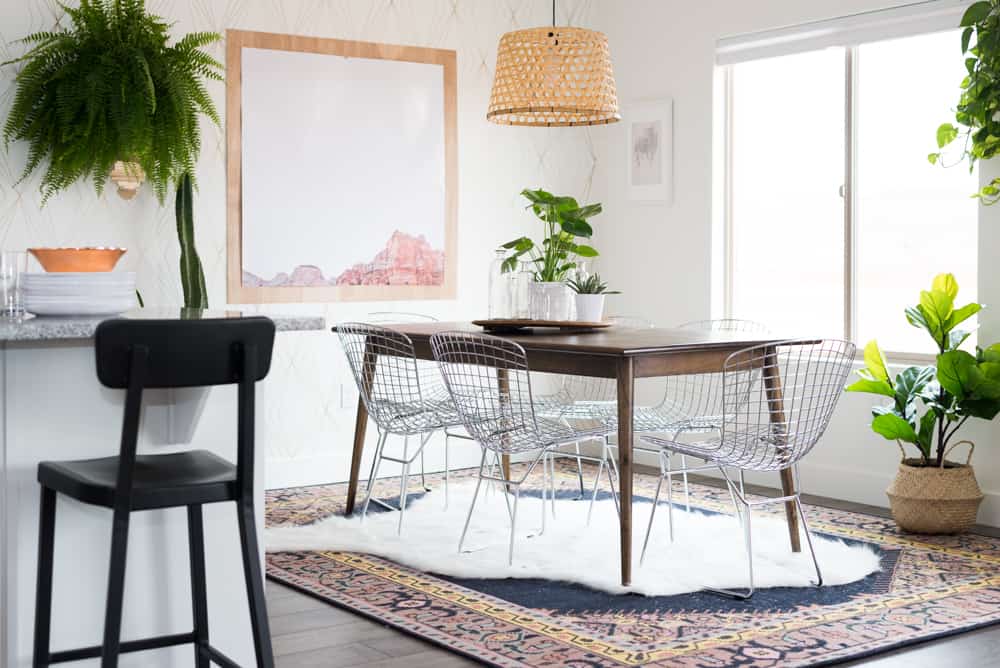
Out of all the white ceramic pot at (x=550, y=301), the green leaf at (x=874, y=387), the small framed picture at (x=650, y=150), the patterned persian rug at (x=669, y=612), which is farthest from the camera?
the small framed picture at (x=650, y=150)

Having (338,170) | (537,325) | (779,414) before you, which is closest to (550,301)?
(537,325)

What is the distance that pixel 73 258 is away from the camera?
2562 mm

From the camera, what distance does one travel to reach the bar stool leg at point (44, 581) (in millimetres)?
2307

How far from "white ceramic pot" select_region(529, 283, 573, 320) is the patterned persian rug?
1.07m

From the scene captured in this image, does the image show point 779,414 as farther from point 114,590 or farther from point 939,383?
point 114,590

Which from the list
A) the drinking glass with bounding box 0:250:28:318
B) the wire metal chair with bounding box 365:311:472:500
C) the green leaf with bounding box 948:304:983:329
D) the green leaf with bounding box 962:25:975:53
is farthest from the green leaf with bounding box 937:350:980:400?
the drinking glass with bounding box 0:250:28:318

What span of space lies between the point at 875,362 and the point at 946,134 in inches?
36.8

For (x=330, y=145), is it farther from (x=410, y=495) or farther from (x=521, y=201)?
(x=410, y=495)

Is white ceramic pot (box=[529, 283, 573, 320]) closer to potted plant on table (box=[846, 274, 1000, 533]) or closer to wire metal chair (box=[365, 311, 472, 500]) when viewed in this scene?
wire metal chair (box=[365, 311, 472, 500])

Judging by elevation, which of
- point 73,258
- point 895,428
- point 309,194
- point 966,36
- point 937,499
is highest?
point 966,36

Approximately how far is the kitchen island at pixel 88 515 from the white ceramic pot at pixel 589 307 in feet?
6.78

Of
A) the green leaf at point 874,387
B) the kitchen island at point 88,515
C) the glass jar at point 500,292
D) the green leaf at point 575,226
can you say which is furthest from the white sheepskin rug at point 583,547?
the kitchen island at point 88,515

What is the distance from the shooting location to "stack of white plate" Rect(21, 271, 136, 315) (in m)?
2.53

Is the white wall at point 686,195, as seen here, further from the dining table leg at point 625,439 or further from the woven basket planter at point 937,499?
the dining table leg at point 625,439
